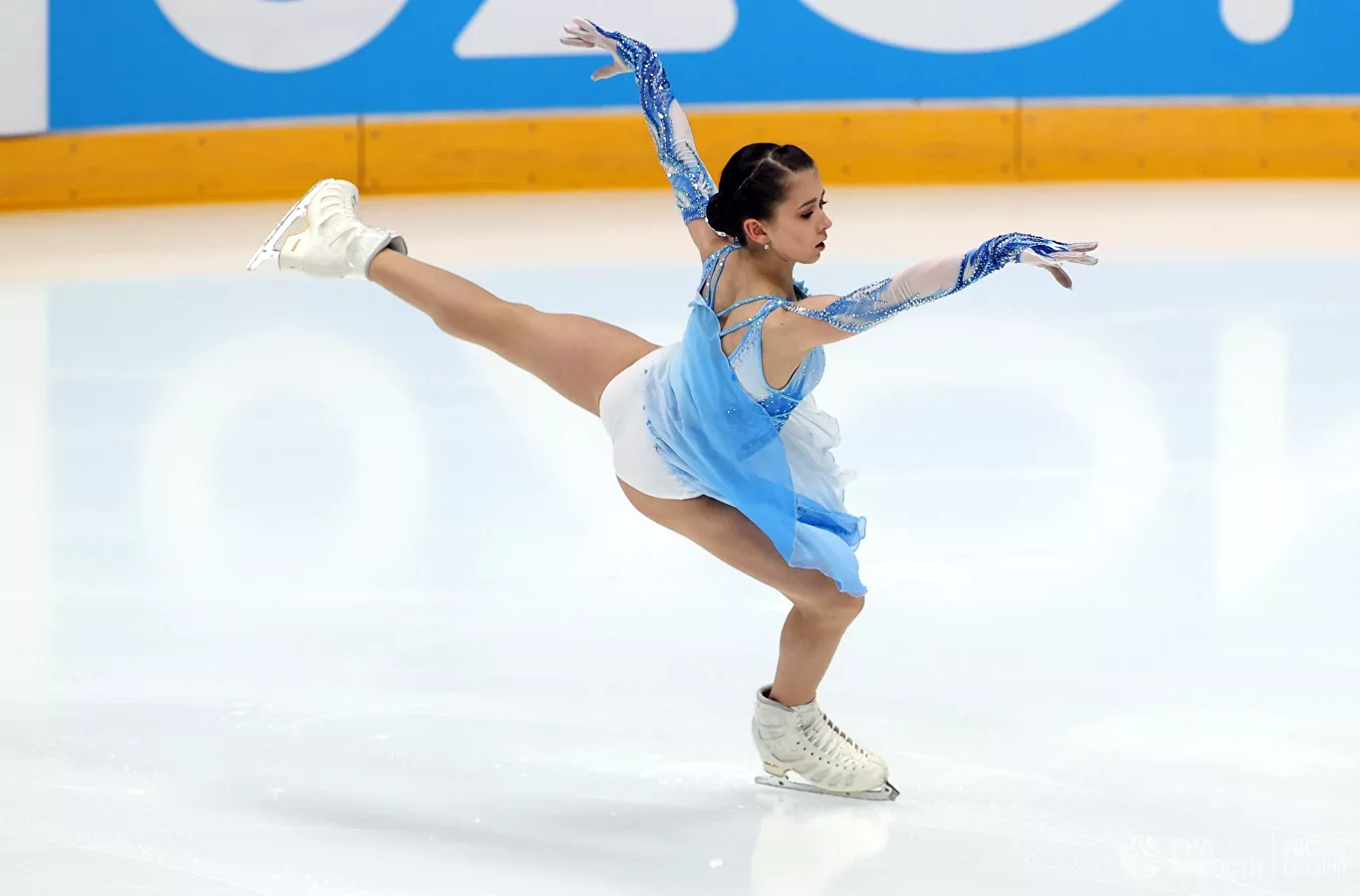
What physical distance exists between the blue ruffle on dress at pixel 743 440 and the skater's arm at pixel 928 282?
0.13 m

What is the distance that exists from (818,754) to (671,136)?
3.19 feet

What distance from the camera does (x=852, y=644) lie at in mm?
3076

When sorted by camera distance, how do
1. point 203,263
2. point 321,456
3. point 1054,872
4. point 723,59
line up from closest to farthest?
point 1054,872
point 321,456
point 203,263
point 723,59

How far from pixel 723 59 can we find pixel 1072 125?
5.22 feet

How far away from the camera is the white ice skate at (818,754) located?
2467 mm

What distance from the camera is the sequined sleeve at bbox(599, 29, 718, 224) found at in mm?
2734

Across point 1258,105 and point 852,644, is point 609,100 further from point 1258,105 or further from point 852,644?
point 852,644

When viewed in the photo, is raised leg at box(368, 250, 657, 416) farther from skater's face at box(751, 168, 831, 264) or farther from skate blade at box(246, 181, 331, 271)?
skater's face at box(751, 168, 831, 264)

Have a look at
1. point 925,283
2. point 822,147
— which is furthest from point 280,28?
point 925,283

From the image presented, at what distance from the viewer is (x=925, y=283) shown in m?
2.11

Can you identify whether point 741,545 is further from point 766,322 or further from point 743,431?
point 766,322

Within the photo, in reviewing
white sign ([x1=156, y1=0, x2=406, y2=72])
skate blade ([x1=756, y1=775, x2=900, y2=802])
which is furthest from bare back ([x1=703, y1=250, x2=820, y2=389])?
white sign ([x1=156, y1=0, x2=406, y2=72])

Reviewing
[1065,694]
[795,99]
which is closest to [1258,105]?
[795,99]

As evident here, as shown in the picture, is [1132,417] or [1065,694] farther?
[1132,417]
